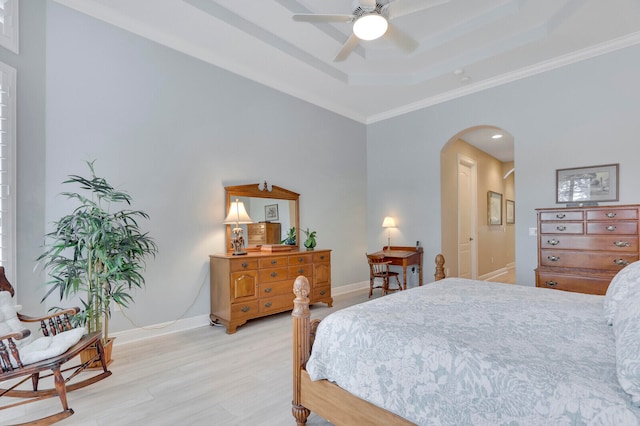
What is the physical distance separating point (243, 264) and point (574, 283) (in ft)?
11.0

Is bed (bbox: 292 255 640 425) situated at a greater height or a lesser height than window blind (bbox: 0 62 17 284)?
lesser

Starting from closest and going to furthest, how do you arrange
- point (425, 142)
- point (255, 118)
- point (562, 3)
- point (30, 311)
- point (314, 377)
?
point (314, 377) < point (30, 311) < point (562, 3) < point (255, 118) < point (425, 142)

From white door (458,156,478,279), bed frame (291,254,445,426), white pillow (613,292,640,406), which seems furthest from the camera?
white door (458,156,478,279)

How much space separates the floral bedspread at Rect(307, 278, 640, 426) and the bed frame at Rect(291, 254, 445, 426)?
0.05 m

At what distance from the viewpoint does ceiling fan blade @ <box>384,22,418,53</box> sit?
2.55 m

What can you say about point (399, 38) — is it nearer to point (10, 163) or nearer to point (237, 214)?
point (237, 214)

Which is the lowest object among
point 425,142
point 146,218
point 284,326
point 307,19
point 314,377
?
point 284,326

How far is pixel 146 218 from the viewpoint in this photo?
3.10m

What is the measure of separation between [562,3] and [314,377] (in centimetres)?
384

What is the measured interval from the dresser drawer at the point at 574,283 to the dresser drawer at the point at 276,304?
2756 millimetres

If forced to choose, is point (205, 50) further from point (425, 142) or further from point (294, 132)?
point (425, 142)

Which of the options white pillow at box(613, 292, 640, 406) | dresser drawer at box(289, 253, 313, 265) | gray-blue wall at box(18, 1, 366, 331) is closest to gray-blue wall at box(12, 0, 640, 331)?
gray-blue wall at box(18, 1, 366, 331)

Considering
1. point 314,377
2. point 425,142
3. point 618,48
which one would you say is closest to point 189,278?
point 314,377

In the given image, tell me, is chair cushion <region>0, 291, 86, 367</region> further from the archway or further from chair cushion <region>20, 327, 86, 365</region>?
the archway
